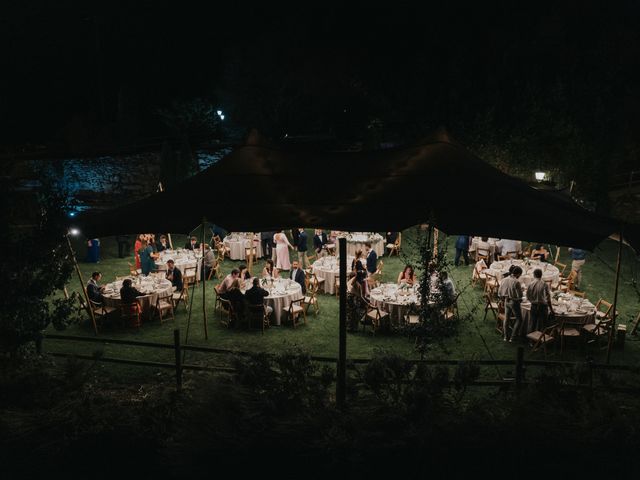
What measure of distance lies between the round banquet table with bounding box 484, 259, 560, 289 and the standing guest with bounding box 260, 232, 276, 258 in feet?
22.2

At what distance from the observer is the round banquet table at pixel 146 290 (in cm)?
1189

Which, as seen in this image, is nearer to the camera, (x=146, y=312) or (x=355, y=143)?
(x=146, y=312)

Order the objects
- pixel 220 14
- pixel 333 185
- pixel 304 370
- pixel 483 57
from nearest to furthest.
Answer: pixel 304 370
pixel 333 185
pixel 483 57
pixel 220 14

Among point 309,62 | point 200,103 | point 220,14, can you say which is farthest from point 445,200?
point 220,14

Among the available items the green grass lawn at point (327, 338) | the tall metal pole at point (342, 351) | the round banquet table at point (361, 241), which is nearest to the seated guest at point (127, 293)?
the green grass lawn at point (327, 338)

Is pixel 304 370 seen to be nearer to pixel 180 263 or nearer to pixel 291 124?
pixel 180 263

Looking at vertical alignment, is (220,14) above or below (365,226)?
above

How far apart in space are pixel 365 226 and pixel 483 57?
25.4 m

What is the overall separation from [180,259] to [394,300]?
666 cm

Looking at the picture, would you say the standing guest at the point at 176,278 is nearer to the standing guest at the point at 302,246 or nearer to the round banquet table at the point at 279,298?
the round banquet table at the point at 279,298

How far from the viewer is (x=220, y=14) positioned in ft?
121

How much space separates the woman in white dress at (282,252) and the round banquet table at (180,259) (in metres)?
2.30

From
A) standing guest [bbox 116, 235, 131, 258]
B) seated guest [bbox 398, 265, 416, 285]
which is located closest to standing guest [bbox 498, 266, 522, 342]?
seated guest [bbox 398, 265, 416, 285]

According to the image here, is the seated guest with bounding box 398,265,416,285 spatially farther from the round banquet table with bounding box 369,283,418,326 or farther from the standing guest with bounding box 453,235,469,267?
the standing guest with bounding box 453,235,469,267
